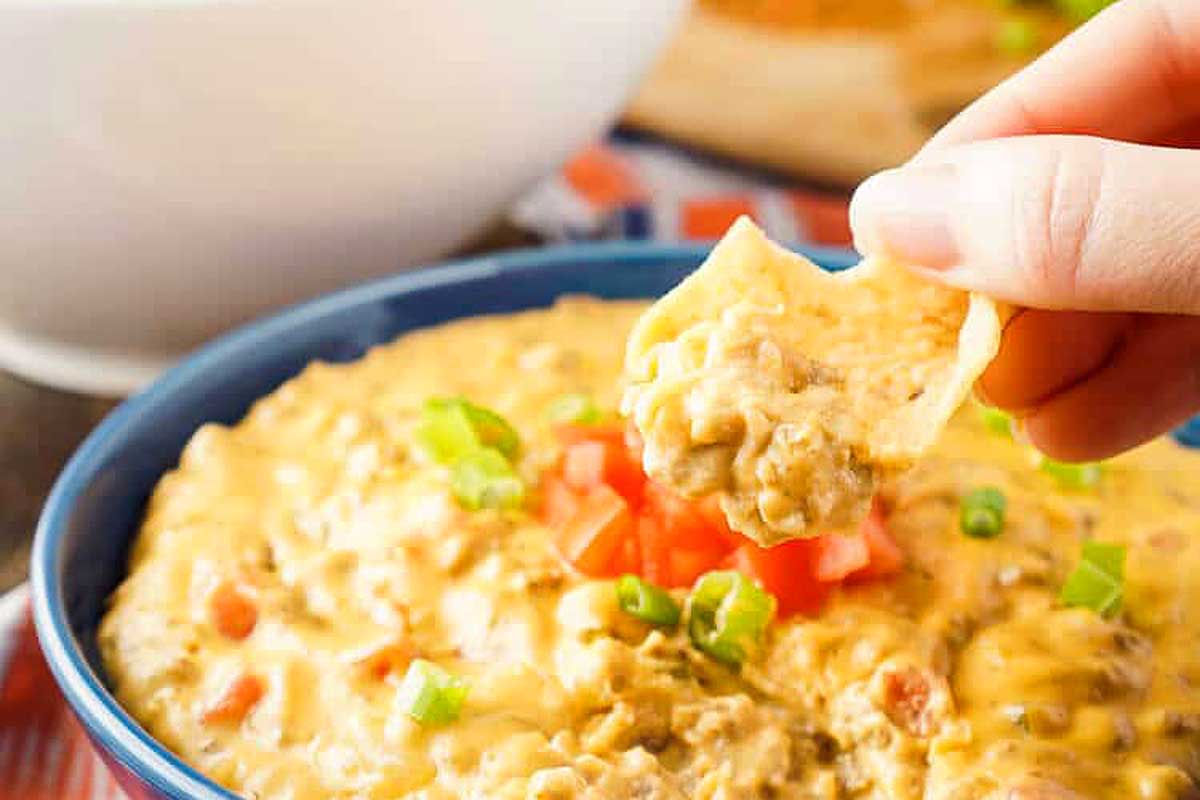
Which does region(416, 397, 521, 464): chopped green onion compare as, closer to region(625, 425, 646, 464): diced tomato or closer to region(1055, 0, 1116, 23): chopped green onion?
region(625, 425, 646, 464): diced tomato

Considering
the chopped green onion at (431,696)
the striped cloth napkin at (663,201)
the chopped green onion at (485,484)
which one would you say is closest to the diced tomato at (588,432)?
the chopped green onion at (485,484)

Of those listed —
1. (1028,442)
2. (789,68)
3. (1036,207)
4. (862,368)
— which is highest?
(1036,207)

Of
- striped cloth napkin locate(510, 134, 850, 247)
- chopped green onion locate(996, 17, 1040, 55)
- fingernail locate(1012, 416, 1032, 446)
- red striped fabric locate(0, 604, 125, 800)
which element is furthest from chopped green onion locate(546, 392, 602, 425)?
chopped green onion locate(996, 17, 1040, 55)

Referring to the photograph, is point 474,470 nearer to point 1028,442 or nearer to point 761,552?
point 761,552

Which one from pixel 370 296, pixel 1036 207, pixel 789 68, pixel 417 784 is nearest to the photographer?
pixel 1036 207

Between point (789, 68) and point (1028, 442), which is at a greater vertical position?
point (1028, 442)

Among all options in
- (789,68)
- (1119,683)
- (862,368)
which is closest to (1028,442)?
(1119,683)
